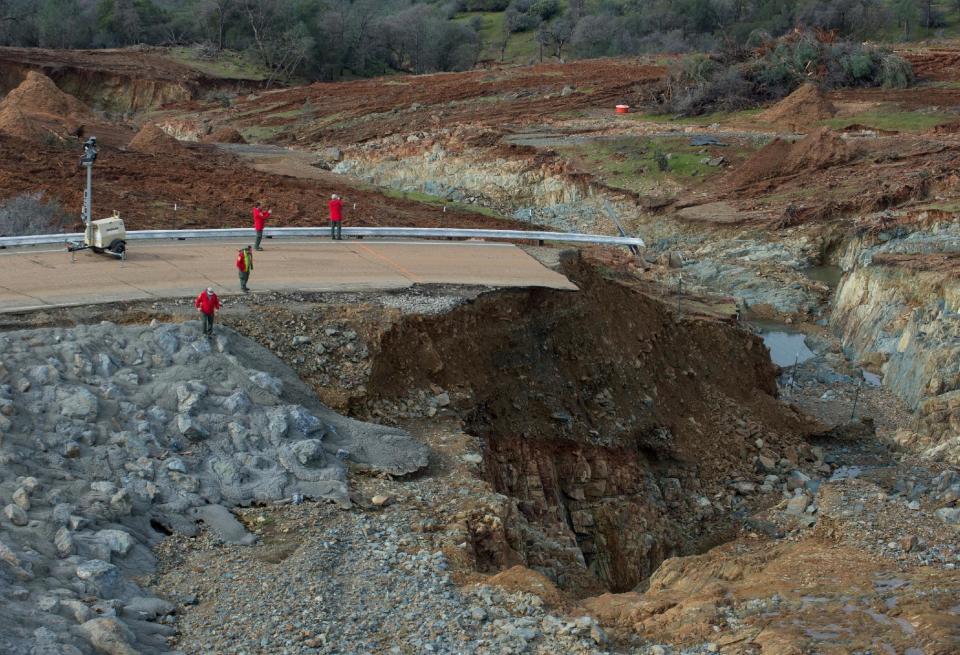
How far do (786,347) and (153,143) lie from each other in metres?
25.3

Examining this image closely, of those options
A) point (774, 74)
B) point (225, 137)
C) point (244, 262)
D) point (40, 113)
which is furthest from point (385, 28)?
point (244, 262)

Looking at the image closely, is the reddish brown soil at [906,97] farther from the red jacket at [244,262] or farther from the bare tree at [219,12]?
the bare tree at [219,12]

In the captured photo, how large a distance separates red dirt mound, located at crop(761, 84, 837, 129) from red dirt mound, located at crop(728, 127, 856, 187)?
17.5 feet

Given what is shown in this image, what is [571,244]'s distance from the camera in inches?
1275

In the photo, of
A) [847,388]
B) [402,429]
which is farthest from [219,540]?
[847,388]

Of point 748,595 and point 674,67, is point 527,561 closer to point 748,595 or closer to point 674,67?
point 748,595

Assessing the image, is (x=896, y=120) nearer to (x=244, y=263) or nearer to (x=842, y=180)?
(x=842, y=180)

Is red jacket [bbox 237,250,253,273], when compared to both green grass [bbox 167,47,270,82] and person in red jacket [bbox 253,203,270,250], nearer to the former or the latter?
person in red jacket [bbox 253,203,270,250]

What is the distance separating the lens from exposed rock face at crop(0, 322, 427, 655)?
475 inches

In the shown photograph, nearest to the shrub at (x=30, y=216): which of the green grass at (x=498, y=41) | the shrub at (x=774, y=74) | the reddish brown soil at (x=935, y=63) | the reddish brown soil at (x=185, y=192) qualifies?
the reddish brown soil at (x=185, y=192)

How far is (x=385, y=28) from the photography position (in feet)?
266

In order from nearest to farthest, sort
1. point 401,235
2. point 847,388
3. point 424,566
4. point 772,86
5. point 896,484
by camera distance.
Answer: point 424,566 < point 896,484 < point 401,235 < point 847,388 < point 772,86

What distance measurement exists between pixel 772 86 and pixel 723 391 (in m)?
32.8

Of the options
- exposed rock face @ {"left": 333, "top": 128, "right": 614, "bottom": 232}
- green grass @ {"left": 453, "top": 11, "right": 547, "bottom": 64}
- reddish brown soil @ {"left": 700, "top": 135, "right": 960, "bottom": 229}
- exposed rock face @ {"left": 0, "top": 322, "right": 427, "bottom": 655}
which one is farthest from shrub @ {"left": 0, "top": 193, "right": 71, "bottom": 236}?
green grass @ {"left": 453, "top": 11, "right": 547, "bottom": 64}
